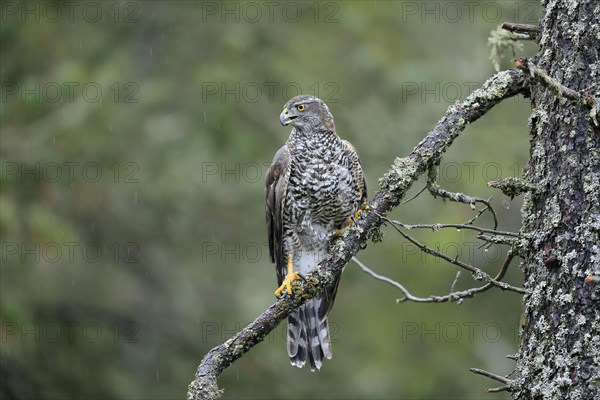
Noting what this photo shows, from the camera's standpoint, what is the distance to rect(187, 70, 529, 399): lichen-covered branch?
11.4ft

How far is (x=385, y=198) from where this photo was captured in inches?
146

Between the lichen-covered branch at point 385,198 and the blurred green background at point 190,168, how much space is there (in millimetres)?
3224

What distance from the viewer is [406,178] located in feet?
11.8

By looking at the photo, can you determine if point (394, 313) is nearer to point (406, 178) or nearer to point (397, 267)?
point (397, 267)

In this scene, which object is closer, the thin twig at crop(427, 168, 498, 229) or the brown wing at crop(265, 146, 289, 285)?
the thin twig at crop(427, 168, 498, 229)

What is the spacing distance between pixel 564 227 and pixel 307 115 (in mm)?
2574

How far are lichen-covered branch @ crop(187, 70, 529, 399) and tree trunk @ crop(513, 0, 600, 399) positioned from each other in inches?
11.8

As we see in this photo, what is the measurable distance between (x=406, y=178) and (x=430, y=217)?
14.7 ft
